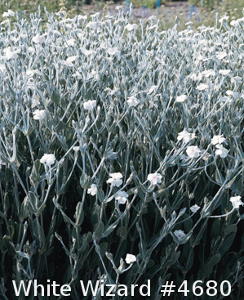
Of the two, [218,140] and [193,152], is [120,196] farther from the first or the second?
[218,140]

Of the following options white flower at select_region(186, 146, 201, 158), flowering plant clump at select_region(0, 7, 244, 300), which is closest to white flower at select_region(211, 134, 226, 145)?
flowering plant clump at select_region(0, 7, 244, 300)

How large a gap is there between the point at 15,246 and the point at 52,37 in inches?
61.6

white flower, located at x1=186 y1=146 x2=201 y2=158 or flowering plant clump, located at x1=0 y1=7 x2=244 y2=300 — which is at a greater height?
white flower, located at x1=186 y1=146 x2=201 y2=158

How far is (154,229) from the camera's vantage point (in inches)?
Answer: 86.7

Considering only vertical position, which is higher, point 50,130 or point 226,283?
point 50,130

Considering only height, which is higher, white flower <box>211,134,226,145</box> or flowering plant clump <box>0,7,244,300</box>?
white flower <box>211,134,226,145</box>

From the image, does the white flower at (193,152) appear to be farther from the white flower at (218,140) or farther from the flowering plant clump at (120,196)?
the white flower at (218,140)

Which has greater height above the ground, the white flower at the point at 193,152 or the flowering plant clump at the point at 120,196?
the white flower at the point at 193,152

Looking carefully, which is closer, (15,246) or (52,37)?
(15,246)

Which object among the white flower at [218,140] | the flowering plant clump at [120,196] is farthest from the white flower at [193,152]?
the white flower at [218,140]

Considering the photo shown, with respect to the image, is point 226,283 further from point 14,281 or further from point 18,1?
point 18,1

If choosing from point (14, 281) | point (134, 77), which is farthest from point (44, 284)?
point (134, 77)

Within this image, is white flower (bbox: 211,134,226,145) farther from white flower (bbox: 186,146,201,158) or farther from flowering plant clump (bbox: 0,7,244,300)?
white flower (bbox: 186,146,201,158)

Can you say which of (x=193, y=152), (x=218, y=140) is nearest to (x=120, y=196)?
(x=193, y=152)
